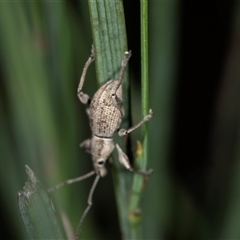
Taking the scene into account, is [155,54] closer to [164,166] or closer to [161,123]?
[161,123]

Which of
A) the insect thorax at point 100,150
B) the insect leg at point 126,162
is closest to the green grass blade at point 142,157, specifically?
the insect leg at point 126,162

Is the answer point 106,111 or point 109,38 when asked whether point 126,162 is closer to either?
point 106,111

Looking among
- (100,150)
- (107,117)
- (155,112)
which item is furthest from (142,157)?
(155,112)

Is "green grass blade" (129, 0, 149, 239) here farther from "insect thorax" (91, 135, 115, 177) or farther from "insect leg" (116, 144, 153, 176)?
"insect thorax" (91, 135, 115, 177)

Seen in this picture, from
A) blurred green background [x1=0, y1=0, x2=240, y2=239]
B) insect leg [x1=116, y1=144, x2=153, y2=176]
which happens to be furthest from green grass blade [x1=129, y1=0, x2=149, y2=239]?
blurred green background [x1=0, y1=0, x2=240, y2=239]

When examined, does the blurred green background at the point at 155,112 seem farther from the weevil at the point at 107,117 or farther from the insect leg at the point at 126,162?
the insect leg at the point at 126,162
